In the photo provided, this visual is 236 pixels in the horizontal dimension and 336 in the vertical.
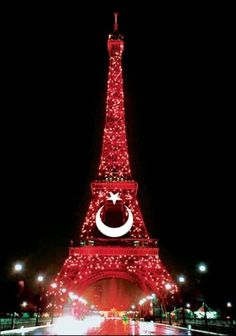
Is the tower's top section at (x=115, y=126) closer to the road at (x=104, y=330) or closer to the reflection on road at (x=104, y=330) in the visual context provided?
the reflection on road at (x=104, y=330)

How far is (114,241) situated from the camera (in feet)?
190

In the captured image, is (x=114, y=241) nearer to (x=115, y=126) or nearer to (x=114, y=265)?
(x=114, y=265)

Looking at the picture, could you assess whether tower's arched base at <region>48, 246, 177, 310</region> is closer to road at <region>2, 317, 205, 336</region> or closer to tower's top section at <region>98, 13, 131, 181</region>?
tower's top section at <region>98, 13, 131, 181</region>

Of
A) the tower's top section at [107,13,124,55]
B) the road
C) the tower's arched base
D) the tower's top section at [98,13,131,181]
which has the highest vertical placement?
the tower's top section at [107,13,124,55]

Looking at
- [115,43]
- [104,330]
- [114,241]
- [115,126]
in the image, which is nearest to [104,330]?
[104,330]

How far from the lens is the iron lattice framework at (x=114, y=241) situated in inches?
2156

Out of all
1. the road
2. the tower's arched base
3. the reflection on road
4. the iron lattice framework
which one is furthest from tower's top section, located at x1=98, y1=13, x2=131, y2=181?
the road

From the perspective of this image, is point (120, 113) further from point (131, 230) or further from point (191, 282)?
point (191, 282)

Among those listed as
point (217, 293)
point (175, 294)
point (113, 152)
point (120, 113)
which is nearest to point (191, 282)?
point (175, 294)

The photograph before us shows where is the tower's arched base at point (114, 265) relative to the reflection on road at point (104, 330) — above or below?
above

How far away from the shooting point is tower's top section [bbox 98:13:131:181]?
201 ft

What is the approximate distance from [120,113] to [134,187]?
514 inches

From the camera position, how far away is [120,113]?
6506 centimetres

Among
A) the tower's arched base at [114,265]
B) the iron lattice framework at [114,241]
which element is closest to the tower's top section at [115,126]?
the iron lattice framework at [114,241]
